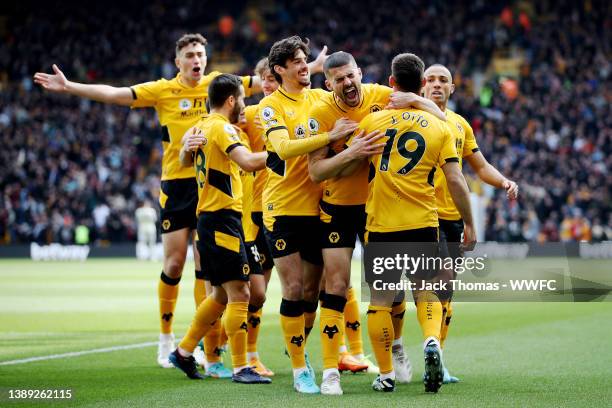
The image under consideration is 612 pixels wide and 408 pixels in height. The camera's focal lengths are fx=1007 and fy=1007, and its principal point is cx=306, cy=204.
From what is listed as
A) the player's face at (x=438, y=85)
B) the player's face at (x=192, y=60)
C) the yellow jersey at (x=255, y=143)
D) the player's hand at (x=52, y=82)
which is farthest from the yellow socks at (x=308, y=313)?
the player's hand at (x=52, y=82)

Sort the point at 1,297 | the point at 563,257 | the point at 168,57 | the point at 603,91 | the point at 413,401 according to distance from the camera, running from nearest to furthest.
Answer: the point at 413,401, the point at 1,297, the point at 563,257, the point at 603,91, the point at 168,57

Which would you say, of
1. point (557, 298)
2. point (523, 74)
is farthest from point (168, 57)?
point (557, 298)

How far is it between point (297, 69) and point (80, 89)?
255cm

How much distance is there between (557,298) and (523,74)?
21942 millimetres

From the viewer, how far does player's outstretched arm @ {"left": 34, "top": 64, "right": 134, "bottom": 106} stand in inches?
354

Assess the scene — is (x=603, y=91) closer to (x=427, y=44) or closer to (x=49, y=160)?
(x=427, y=44)

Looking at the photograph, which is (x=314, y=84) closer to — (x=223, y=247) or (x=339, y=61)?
(x=223, y=247)

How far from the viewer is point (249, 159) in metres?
7.45

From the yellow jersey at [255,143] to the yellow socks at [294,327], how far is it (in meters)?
1.68

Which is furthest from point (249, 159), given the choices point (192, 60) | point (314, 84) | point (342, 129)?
point (314, 84)

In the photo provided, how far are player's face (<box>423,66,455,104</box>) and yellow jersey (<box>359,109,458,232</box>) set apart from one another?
3.89ft

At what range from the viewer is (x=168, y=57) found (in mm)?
40312

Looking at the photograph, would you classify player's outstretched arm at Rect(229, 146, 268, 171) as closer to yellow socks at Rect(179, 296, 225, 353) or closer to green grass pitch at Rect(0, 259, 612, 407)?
yellow socks at Rect(179, 296, 225, 353)

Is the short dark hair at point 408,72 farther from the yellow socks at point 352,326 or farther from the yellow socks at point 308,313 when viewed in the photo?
the yellow socks at point 352,326
